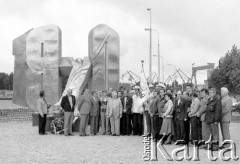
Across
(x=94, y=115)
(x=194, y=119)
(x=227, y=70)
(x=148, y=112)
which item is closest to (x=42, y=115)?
(x=94, y=115)

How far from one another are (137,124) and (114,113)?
88 centimetres

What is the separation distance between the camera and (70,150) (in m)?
9.64

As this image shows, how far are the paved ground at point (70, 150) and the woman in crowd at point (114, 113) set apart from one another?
166cm

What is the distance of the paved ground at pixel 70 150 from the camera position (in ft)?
27.2

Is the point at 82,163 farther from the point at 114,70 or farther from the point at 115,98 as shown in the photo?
the point at 114,70

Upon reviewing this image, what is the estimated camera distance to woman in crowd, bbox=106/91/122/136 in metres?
13.6

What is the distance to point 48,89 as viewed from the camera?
19.2 meters

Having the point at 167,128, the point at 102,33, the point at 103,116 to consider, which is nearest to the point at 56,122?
the point at 103,116

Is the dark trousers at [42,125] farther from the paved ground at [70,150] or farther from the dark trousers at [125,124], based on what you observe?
the dark trousers at [125,124]

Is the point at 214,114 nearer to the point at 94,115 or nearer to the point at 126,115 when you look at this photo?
the point at 126,115

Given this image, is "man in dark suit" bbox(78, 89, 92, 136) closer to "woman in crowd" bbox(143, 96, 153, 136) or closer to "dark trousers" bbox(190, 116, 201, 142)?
"woman in crowd" bbox(143, 96, 153, 136)

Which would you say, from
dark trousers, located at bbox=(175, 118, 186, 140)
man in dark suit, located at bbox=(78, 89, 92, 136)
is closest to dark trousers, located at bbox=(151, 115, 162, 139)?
dark trousers, located at bbox=(175, 118, 186, 140)

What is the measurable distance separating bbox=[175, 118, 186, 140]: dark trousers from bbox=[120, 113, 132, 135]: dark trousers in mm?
2877

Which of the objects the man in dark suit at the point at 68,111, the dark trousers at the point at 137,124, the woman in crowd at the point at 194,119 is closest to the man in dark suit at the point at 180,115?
the woman in crowd at the point at 194,119
